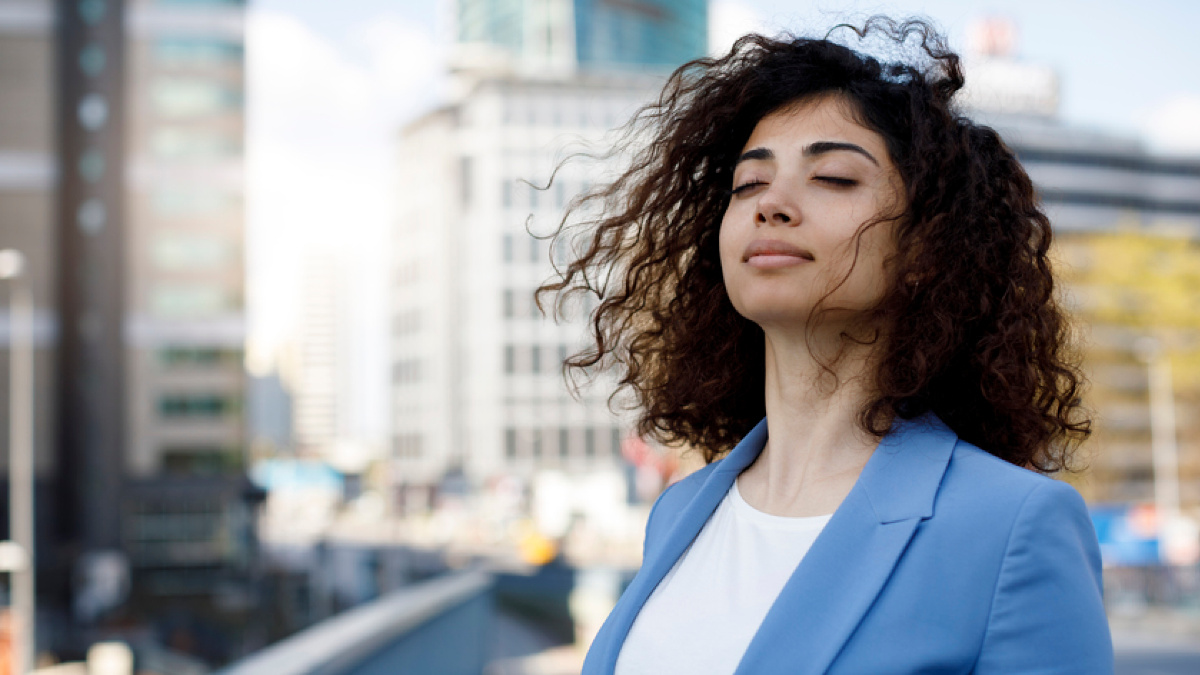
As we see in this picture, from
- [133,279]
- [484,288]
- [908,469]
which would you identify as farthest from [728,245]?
[484,288]

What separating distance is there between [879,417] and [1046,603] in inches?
17.1

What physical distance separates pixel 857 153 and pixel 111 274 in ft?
160

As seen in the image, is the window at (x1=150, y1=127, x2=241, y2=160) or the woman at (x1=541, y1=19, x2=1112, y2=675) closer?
the woman at (x1=541, y1=19, x2=1112, y2=675)

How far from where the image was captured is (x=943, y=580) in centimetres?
145

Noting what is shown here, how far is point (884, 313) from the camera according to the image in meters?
1.77

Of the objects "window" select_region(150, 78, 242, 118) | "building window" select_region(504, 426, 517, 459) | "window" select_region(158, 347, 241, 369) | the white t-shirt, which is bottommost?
"building window" select_region(504, 426, 517, 459)

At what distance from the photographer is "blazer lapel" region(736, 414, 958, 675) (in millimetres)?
1495

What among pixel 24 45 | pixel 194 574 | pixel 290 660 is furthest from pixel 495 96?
pixel 290 660

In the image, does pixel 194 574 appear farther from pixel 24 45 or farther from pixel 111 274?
pixel 24 45

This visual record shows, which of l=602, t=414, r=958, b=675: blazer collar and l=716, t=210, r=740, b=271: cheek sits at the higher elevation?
l=716, t=210, r=740, b=271: cheek

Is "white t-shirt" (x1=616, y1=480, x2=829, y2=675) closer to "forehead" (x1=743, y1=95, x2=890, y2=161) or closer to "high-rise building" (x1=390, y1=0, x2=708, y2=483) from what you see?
"forehead" (x1=743, y1=95, x2=890, y2=161)

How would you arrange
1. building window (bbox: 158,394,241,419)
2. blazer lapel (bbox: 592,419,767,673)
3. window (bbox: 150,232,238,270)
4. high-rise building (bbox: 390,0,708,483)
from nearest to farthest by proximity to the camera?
blazer lapel (bbox: 592,419,767,673)
window (bbox: 150,232,238,270)
building window (bbox: 158,394,241,419)
high-rise building (bbox: 390,0,708,483)

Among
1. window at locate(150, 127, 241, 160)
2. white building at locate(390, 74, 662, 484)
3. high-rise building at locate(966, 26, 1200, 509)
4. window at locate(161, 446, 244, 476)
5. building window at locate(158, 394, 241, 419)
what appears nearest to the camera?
high-rise building at locate(966, 26, 1200, 509)

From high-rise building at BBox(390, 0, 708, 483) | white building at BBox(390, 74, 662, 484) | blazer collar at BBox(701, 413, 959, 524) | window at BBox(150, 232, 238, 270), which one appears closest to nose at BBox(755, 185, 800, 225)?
blazer collar at BBox(701, 413, 959, 524)
